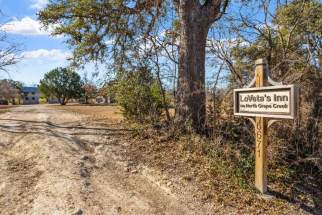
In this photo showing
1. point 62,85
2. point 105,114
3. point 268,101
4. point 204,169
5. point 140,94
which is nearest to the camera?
point 268,101

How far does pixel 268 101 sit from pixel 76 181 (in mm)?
3041

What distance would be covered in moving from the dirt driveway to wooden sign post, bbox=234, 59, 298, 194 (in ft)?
3.85

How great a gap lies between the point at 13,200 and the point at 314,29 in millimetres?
10292

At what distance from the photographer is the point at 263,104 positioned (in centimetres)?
464

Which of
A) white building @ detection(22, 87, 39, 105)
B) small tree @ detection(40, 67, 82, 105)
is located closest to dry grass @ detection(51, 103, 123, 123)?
small tree @ detection(40, 67, 82, 105)

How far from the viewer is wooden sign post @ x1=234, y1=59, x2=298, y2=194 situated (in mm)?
4254

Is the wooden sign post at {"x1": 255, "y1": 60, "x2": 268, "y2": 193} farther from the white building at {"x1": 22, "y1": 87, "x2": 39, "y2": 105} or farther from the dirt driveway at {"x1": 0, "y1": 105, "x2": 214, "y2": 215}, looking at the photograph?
the white building at {"x1": 22, "y1": 87, "x2": 39, "y2": 105}

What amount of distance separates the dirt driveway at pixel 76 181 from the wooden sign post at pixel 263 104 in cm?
117

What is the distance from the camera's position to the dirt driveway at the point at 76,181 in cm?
423

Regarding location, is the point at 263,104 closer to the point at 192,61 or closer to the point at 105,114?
the point at 192,61

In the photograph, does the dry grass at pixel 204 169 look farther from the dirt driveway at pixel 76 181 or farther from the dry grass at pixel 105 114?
the dry grass at pixel 105 114

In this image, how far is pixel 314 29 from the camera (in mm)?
10734

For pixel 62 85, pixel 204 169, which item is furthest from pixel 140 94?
pixel 62 85

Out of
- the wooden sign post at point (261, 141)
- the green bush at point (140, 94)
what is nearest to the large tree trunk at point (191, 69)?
the green bush at point (140, 94)
